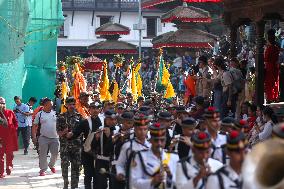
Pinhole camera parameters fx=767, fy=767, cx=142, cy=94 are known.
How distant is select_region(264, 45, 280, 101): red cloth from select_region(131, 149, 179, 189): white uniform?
6.62 metres

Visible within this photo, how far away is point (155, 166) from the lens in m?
9.54

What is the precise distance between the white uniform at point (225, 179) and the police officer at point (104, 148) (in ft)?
17.8

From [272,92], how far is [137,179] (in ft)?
22.8

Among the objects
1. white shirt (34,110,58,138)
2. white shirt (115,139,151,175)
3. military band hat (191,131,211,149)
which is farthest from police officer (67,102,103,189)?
military band hat (191,131,211,149)

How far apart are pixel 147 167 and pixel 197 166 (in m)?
1.60

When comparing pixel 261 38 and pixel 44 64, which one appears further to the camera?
pixel 44 64

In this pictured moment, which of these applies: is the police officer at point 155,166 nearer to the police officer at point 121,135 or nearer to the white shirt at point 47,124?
the police officer at point 121,135

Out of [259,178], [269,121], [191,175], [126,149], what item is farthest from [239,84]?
[259,178]

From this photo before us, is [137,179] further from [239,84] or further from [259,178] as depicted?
[239,84]

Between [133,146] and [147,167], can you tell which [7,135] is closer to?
[133,146]

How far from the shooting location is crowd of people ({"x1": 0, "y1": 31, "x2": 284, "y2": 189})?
8.02 m

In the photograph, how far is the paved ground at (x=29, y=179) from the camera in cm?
1691

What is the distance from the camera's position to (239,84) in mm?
17125

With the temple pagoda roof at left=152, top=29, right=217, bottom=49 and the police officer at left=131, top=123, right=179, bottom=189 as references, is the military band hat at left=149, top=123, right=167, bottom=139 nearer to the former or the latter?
the police officer at left=131, top=123, right=179, bottom=189
